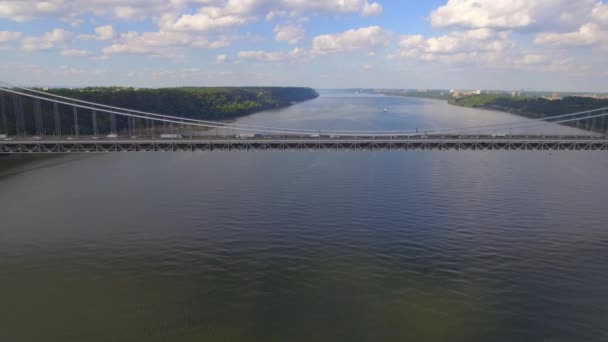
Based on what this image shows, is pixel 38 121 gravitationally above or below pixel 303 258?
above

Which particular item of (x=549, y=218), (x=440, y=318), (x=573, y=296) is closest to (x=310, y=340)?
(x=440, y=318)

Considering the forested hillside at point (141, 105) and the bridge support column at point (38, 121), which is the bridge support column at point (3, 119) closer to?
the forested hillside at point (141, 105)

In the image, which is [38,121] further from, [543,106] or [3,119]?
[543,106]

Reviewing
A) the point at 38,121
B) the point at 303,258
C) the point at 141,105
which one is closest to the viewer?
the point at 303,258

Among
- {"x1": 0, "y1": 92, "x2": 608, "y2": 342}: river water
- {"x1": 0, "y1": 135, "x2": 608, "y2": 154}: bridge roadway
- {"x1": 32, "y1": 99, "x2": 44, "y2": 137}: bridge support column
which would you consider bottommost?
{"x1": 0, "y1": 92, "x2": 608, "y2": 342}: river water

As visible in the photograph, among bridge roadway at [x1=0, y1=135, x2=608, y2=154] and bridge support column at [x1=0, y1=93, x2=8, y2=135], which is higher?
bridge support column at [x1=0, y1=93, x2=8, y2=135]

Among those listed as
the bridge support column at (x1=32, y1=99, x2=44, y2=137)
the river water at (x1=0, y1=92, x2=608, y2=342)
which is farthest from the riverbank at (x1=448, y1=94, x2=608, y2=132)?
the bridge support column at (x1=32, y1=99, x2=44, y2=137)

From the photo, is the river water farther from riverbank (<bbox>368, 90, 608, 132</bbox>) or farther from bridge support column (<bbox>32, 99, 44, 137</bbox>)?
riverbank (<bbox>368, 90, 608, 132</bbox>)

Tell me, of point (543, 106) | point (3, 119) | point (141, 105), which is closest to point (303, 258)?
point (3, 119)

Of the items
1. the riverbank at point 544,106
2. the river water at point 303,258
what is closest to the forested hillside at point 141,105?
the river water at point 303,258
